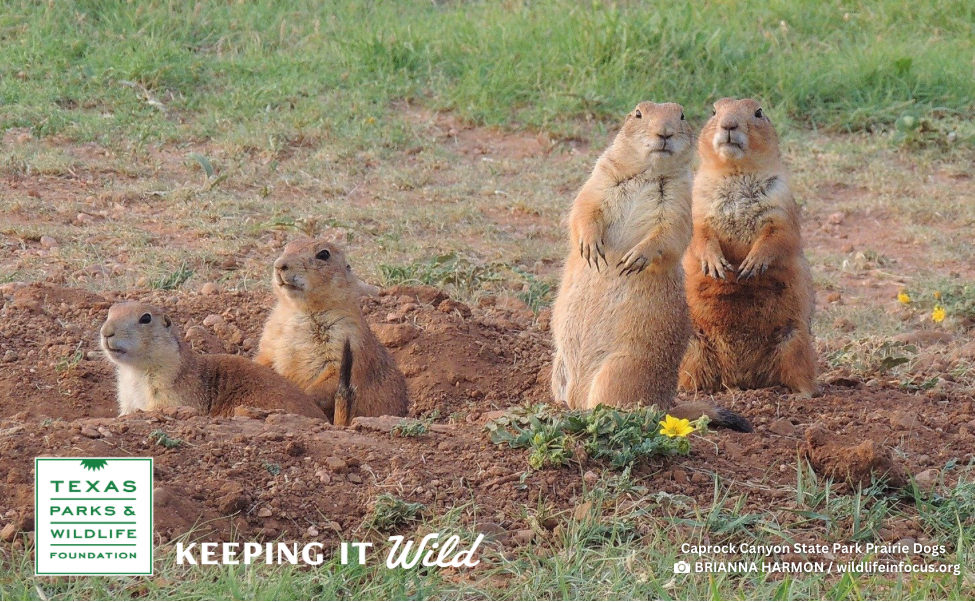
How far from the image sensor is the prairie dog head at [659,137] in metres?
5.21

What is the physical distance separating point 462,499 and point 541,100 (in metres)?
6.21

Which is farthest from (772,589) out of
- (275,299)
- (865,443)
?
(275,299)

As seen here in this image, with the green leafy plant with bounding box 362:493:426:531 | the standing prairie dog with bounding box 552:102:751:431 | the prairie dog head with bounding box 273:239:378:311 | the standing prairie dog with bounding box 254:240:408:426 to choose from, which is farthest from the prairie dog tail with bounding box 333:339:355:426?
the green leafy plant with bounding box 362:493:426:531

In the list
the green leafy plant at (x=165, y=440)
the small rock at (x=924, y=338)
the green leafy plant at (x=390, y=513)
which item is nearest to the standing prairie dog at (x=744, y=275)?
the small rock at (x=924, y=338)

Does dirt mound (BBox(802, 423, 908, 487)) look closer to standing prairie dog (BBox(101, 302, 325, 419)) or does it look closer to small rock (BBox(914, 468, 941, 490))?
small rock (BBox(914, 468, 941, 490))

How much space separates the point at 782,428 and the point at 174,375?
2.49 metres

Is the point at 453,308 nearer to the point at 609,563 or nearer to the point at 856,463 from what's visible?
the point at 856,463

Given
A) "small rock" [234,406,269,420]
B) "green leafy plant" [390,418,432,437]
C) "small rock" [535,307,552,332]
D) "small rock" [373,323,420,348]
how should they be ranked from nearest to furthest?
1. "green leafy plant" [390,418,432,437]
2. "small rock" [234,406,269,420]
3. "small rock" [373,323,420,348]
4. "small rock" [535,307,552,332]

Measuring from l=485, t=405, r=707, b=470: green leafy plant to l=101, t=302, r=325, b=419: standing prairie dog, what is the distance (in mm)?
1269

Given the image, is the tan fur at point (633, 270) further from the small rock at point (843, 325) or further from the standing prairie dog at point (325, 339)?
the small rock at point (843, 325)

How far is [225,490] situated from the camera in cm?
393

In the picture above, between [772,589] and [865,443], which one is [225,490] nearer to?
[772,589]

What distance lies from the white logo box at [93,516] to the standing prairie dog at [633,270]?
79.5 inches

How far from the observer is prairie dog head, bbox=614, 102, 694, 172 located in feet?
17.1
